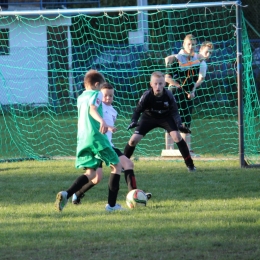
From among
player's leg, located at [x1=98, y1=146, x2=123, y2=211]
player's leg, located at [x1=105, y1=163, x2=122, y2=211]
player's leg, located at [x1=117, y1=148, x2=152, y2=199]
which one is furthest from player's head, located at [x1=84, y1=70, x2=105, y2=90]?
player's leg, located at [x1=117, y1=148, x2=152, y2=199]

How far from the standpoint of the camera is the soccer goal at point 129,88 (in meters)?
11.2

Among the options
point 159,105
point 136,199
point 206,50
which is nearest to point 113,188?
point 136,199

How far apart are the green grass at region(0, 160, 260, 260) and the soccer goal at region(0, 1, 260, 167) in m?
1.56

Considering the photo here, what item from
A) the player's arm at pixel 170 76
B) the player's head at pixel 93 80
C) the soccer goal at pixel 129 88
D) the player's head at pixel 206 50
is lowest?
the soccer goal at pixel 129 88

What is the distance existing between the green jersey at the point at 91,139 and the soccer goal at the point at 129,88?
3222 mm

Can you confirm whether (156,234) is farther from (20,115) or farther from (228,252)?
(20,115)

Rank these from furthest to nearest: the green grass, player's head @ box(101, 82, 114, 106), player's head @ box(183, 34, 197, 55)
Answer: player's head @ box(183, 34, 197, 55)
player's head @ box(101, 82, 114, 106)
the green grass

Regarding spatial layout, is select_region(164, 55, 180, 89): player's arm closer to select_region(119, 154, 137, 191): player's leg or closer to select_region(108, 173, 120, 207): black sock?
select_region(119, 154, 137, 191): player's leg

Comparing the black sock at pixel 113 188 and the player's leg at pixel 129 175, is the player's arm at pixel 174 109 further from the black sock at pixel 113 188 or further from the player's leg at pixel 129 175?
the black sock at pixel 113 188

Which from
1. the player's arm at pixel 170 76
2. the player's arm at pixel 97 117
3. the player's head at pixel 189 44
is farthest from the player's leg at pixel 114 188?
the player's head at pixel 189 44

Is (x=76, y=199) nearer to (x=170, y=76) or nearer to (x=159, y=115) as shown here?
(x=159, y=115)

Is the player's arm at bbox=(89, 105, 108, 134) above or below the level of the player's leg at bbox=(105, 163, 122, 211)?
above

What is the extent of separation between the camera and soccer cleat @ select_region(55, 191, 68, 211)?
6.96 meters

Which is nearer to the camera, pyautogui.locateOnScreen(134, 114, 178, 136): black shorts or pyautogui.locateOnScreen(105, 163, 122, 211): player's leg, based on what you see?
pyautogui.locateOnScreen(105, 163, 122, 211): player's leg
